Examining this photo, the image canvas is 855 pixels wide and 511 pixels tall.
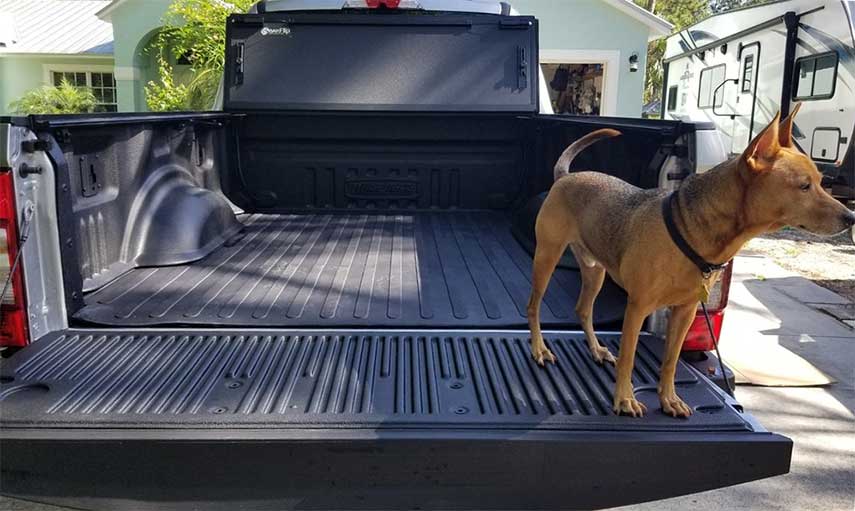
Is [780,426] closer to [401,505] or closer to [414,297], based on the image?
[414,297]

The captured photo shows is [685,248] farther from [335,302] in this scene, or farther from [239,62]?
[239,62]

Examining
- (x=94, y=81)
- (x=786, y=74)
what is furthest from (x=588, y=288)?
(x=94, y=81)

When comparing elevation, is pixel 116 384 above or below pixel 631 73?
below

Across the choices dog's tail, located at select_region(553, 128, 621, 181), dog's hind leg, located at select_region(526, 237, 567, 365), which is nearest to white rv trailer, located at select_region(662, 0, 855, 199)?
dog's tail, located at select_region(553, 128, 621, 181)

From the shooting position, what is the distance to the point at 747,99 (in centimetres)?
1112

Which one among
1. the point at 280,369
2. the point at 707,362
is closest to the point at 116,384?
the point at 280,369

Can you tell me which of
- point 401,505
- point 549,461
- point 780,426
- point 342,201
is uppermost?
point 342,201

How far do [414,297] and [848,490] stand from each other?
2.37 meters

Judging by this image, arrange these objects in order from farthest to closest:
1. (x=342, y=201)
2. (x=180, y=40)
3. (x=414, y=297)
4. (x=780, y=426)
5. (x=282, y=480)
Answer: (x=180, y=40)
(x=342, y=201)
(x=780, y=426)
(x=414, y=297)
(x=282, y=480)

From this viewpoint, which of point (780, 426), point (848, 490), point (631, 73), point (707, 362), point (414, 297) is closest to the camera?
point (707, 362)

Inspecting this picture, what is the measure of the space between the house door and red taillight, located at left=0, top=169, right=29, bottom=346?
34.8ft

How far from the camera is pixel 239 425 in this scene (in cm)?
202

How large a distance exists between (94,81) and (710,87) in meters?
16.7

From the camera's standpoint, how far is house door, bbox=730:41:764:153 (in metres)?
10.8
